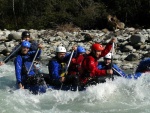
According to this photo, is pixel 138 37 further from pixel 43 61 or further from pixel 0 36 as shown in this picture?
pixel 0 36

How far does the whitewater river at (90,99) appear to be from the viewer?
7.78 m

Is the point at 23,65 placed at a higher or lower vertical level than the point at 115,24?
Answer: higher

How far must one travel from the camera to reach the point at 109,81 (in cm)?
862

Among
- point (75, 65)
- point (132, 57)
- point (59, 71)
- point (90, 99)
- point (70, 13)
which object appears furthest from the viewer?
point (70, 13)

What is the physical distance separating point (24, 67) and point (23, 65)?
0.06 metres

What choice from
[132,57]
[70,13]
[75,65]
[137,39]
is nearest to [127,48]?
[137,39]

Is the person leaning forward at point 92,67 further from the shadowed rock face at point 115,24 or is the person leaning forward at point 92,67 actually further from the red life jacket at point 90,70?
the shadowed rock face at point 115,24

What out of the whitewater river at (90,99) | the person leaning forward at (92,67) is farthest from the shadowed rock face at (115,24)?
the person leaning forward at (92,67)

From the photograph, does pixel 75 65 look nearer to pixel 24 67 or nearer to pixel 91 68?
pixel 91 68

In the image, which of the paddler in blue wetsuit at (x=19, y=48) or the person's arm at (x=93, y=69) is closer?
the person's arm at (x=93, y=69)

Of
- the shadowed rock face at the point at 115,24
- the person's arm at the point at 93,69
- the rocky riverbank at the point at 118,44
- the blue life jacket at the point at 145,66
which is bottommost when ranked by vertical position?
the rocky riverbank at the point at 118,44

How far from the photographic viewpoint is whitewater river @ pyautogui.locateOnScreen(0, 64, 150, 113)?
7.78m

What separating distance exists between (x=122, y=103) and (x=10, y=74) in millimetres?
5102

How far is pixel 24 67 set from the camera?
9641mm
